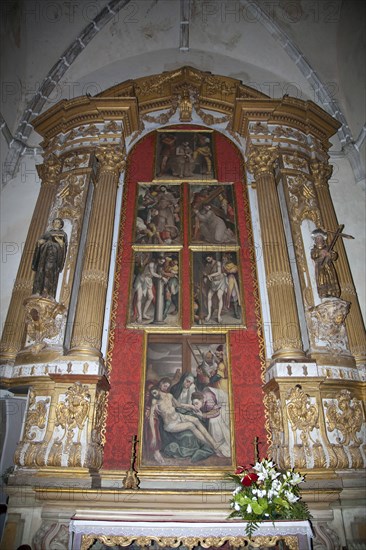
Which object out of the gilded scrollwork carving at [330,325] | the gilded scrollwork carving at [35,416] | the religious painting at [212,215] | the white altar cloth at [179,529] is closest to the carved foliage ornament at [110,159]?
the religious painting at [212,215]

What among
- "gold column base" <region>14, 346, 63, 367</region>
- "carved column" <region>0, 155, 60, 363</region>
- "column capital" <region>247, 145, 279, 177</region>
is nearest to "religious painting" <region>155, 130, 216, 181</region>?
"column capital" <region>247, 145, 279, 177</region>

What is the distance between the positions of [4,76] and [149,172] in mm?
3859

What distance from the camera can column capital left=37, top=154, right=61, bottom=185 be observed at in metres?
9.22

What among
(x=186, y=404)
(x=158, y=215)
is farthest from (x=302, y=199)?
(x=186, y=404)

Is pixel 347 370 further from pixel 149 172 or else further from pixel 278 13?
pixel 278 13

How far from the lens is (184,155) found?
10.2 meters

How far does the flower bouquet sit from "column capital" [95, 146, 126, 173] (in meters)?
6.65

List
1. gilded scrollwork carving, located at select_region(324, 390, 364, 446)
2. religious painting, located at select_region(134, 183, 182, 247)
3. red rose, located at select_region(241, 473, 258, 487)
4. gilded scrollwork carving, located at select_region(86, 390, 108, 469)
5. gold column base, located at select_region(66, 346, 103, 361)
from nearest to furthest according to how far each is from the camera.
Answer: red rose, located at select_region(241, 473, 258, 487), gilded scrollwork carving, located at select_region(86, 390, 108, 469), gilded scrollwork carving, located at select_region(324, 390, 364, 446), gold column base, located at select_region(66, 346, 103, 361), religious painting, located at select_region(134, 183, 182, 247)

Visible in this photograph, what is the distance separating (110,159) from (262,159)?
3278 millimetres

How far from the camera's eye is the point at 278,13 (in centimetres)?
1057

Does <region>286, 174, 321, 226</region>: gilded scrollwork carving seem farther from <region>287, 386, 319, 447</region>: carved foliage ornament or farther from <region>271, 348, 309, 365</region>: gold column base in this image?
<region>287, 386, 319, 447</region>: carved foliage ornament

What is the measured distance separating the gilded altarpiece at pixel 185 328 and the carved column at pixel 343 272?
5.18ft

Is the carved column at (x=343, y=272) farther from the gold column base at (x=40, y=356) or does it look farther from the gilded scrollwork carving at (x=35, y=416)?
the gilded scrollwork carving at (x=35, y=416)

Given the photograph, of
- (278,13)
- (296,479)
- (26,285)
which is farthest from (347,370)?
(278,13)
